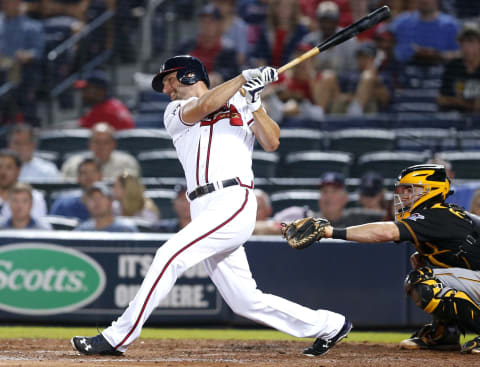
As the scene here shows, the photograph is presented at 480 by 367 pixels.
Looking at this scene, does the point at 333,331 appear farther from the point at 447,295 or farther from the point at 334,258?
the point at 334,258

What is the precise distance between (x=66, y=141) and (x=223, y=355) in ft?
18.3

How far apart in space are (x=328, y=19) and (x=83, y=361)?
6.81 metres

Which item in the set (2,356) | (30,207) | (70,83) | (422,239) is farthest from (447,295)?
(70,83)

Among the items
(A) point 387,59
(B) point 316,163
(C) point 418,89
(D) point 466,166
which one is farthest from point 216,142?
(A) point 387,59

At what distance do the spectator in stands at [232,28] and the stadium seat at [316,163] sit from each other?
2.33m

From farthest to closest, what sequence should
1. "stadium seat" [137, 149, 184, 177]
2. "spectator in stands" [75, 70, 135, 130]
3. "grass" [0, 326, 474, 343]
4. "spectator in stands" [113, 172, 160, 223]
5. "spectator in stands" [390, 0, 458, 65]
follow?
"spectator in stands" [390, 0, 458, 65]
"spectator in stands" [75, 70, 135, 130]
"stadium seat" [137, 149, 184, 177]
"spectator in stands" [113, 172, 160, 223]
"grass" [0, 326, 474, 343]

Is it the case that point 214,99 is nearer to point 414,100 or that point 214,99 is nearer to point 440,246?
point 440,246

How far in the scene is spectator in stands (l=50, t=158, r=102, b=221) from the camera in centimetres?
828

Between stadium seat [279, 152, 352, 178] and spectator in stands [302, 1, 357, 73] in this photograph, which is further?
spectator in stands [302, 1, 357, 73]

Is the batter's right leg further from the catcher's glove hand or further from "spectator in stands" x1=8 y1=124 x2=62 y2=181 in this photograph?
"spectator in stands" x1=8 y1=124 x2=62 y2=181

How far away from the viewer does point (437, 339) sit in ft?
17.7

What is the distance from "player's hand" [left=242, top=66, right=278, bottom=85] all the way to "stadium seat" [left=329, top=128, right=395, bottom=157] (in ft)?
15.7

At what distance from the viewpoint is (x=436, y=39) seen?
10.4 meters

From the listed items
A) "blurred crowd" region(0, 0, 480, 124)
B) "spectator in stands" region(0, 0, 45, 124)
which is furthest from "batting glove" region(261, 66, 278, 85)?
"spectator in stands" region(0, 0, 45, 124)
